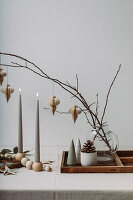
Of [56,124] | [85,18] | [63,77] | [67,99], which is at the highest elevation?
[85,18]

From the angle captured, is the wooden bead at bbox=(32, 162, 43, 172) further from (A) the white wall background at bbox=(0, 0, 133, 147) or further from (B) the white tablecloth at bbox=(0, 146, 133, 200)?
(A) the white wall background at bbox=(0, 0, 133, 147)

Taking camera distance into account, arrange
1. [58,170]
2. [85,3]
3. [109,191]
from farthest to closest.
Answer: [85,3] → [58,170] → [109,191]

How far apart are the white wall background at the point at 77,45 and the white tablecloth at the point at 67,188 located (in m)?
0.52

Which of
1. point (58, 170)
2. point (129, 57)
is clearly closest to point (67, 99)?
point (129, 57)

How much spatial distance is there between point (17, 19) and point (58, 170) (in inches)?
30.9

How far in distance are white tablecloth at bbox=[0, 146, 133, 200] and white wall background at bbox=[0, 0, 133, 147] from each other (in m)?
0.52

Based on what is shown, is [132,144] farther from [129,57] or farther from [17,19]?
[17,19]

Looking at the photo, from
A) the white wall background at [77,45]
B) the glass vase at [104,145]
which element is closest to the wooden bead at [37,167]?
the glass vase at [104,145]

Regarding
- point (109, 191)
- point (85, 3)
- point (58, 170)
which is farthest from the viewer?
point (85, 3)

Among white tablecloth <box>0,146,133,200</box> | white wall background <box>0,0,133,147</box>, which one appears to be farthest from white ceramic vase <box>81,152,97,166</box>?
white wall background <box>0,0,133,147</box>

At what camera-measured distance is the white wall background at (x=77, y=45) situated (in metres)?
1.36

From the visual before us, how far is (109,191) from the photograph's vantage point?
0.81 metres

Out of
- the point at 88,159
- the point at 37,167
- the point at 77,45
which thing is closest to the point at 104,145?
the point at 88,159

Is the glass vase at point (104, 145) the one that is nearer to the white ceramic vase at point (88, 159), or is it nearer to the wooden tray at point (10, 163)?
the white ceramic vase at point (88, 159)
